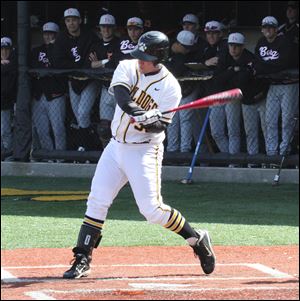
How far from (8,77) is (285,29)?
155 inches

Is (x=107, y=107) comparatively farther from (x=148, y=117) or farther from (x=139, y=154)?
(x=148, y=117)

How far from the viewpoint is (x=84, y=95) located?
13656 millimetres

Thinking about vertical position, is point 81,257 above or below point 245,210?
above

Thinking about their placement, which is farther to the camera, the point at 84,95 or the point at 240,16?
the point at 240,16

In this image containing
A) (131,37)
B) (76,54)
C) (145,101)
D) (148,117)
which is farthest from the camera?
(76,54)

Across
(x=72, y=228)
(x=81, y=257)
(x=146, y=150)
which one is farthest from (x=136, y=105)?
(x=72, y=228)

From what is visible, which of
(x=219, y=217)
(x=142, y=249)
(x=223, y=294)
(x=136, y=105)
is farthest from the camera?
(x=219, y=217)

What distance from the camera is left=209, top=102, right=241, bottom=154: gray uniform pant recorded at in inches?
511

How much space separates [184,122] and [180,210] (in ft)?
7.98

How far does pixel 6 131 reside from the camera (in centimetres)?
1450

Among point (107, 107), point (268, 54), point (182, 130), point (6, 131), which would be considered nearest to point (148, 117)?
point (268, 54)

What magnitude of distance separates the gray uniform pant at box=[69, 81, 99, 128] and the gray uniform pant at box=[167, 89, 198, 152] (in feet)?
3.64

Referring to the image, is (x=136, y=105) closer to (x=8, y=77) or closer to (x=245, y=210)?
(x=245, y=210)

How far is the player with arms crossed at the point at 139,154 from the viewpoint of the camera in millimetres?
7359
